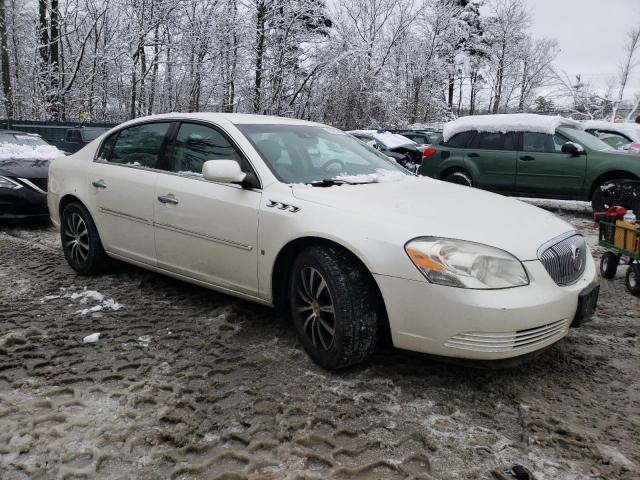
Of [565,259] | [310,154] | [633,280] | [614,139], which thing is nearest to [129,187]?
[310,154]

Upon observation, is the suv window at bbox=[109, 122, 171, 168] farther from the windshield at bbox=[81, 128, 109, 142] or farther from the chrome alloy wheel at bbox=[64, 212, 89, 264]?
the windshield at bbox=[81, 128, 109, 142]

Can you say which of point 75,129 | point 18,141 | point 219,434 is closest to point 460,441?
point 219,434

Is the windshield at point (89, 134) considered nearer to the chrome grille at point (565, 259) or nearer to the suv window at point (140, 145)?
the suv window at point (140, 145)

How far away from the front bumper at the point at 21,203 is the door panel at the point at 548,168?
7.57 meters

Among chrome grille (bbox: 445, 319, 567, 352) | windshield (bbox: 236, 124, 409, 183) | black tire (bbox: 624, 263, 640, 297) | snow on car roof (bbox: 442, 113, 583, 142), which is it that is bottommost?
black tire (bbox: 624, 263, 640, 297)

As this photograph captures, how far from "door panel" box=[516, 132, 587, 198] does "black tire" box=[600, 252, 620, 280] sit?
4.10 m

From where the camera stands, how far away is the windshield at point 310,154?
3445 millimetres

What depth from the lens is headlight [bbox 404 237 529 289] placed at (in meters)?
2.54

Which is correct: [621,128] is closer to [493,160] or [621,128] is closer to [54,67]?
[493,160]

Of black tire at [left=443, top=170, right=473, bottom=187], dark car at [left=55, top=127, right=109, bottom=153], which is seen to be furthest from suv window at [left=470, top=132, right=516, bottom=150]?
dark car at [left=55, top=127, right=109, bottom=153]

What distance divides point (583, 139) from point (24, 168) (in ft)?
28.4

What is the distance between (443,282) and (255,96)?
20461 millimetres

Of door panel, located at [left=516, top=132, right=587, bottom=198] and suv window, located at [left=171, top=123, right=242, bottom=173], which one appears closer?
suv window, located at [left=171, top=123, right=242, bottom=173]

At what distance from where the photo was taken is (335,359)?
2848 mm
